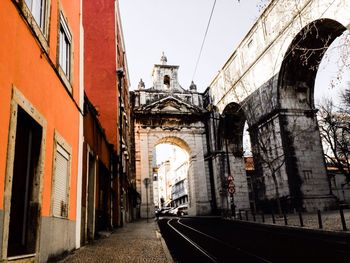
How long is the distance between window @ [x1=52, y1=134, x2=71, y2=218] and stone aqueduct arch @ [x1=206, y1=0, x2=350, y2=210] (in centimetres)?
1255

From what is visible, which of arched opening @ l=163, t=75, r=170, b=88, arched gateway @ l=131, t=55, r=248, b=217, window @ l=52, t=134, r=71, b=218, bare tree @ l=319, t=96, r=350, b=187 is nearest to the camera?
window @ l=52, t=134, r=71, b=218

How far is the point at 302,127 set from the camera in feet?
59.6

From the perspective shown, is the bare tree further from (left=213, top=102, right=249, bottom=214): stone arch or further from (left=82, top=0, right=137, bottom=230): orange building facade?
(left=82, top=0, right=137, bottom=230): orange building facade

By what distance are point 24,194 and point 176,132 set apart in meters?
27.9

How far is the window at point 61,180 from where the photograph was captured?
5.41m

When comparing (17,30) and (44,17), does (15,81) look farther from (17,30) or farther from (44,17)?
(44,17)

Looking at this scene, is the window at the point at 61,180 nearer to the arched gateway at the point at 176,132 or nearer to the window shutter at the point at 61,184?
the window shutter at the point at 61,184

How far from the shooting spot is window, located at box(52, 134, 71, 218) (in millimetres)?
5414

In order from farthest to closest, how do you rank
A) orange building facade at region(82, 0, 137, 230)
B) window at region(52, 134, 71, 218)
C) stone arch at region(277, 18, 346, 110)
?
stone arch at region(277, 18, 346, 110), orange building facade at region(82, 0, 137, 230), window at region(52, 134, 71, 218)

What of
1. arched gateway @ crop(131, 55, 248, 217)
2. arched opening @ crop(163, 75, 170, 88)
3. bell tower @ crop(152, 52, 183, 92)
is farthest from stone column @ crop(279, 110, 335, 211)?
arched opening @ crop(163, 75, 170, 88)

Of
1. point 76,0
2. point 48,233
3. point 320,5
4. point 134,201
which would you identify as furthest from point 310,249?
point 134,201

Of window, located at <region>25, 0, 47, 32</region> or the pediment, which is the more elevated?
the pediment

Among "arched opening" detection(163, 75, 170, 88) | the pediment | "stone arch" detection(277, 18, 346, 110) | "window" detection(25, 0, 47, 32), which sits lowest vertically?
"window" detection(25, 0, 47, 32)

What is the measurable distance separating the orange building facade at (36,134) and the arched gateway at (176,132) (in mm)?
24095
